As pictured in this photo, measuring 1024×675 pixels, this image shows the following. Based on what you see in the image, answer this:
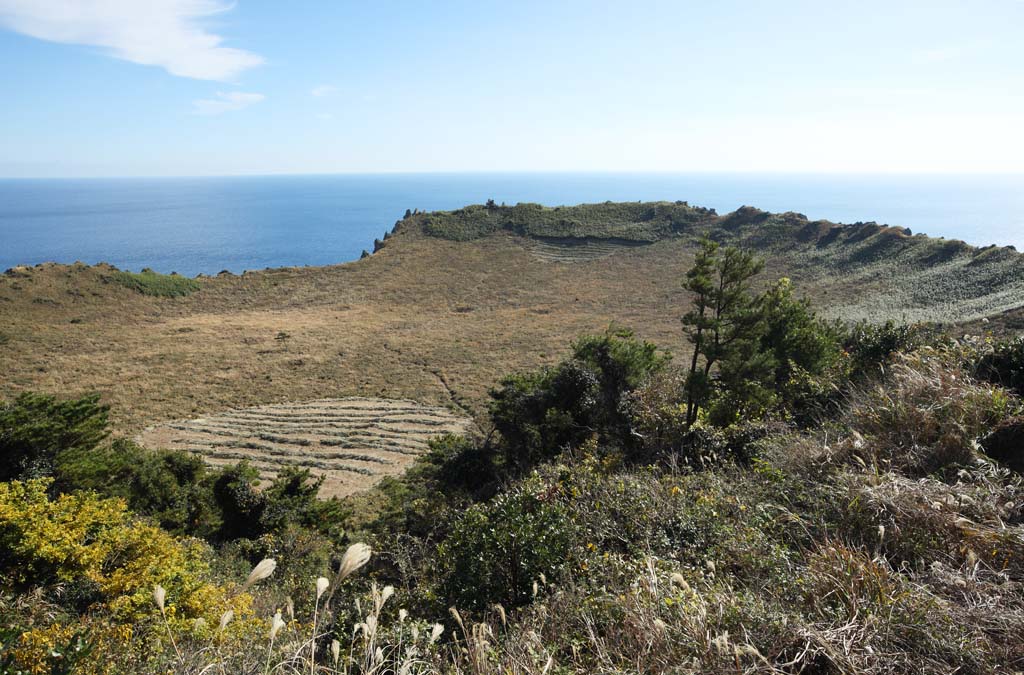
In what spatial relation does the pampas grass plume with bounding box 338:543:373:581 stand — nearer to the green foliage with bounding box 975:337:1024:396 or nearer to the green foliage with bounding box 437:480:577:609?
the green foliage with bounding box 437:480:577:609

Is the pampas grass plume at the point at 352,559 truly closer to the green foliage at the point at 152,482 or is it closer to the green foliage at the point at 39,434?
the green foliage at the point at 152,482

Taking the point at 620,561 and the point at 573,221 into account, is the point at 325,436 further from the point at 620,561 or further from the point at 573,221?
the point at 573,221

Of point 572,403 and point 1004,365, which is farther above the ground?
point 1004,365

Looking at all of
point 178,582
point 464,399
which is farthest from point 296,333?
point 178,582

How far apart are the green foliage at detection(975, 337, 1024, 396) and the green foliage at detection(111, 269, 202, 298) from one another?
57373mm

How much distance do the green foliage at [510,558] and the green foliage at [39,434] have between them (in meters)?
10.2

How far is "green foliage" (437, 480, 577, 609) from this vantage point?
4.89m

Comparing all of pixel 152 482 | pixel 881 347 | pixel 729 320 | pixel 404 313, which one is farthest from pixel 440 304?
pixel 881 347

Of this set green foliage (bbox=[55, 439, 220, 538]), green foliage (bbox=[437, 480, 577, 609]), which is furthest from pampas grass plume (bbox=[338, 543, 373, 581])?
green foliage (bbox=[55, 439, 220, 538])

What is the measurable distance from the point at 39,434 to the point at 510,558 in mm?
11289

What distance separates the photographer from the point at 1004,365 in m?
7.52

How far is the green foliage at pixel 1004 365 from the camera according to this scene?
23.4ft

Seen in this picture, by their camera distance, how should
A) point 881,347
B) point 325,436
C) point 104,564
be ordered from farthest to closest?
point 325,436
point 881,347
point 104,564

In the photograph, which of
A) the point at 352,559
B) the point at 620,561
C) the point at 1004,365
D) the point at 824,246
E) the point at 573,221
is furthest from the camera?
the point at 573,221
